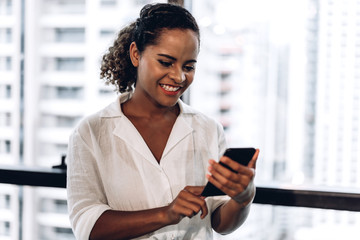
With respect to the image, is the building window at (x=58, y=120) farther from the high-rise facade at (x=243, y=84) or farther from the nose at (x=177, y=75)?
the nose at (x=177, y=75)

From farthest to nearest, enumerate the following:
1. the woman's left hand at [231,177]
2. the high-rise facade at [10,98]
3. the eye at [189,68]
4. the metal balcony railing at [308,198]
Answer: the high-rise facade at [10,98] → the metal balcony railing at [308,198] → the eye at [189,68] → the woman's left hand at [231,177]

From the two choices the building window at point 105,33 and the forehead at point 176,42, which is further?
the building window at point 105,33

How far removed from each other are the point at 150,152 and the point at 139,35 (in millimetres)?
378

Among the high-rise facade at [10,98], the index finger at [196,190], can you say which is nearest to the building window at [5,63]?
the high-rise facade at [10,98]

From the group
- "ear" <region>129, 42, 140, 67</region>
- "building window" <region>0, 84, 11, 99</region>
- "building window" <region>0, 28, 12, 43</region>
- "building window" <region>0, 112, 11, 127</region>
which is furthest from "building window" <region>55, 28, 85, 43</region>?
"ear" <region>129, 42, 140, 67</region>

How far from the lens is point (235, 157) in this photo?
1.05 metres

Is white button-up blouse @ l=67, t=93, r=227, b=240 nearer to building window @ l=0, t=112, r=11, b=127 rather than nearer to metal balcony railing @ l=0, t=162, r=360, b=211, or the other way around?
metal balcony railing @ l=0, t=162, r=360, b=211

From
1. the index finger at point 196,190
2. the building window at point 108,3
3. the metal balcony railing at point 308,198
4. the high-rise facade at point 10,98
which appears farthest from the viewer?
the high-rise facade at point 10,98

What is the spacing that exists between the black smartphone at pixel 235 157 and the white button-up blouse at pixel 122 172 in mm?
200

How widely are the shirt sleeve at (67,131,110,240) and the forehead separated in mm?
383

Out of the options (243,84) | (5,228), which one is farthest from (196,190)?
(5,228)

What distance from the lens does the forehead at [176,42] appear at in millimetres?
1188

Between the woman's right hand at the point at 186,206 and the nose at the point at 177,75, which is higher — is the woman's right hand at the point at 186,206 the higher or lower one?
the lower one

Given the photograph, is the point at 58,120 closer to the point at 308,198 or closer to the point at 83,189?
the point at 83,189
